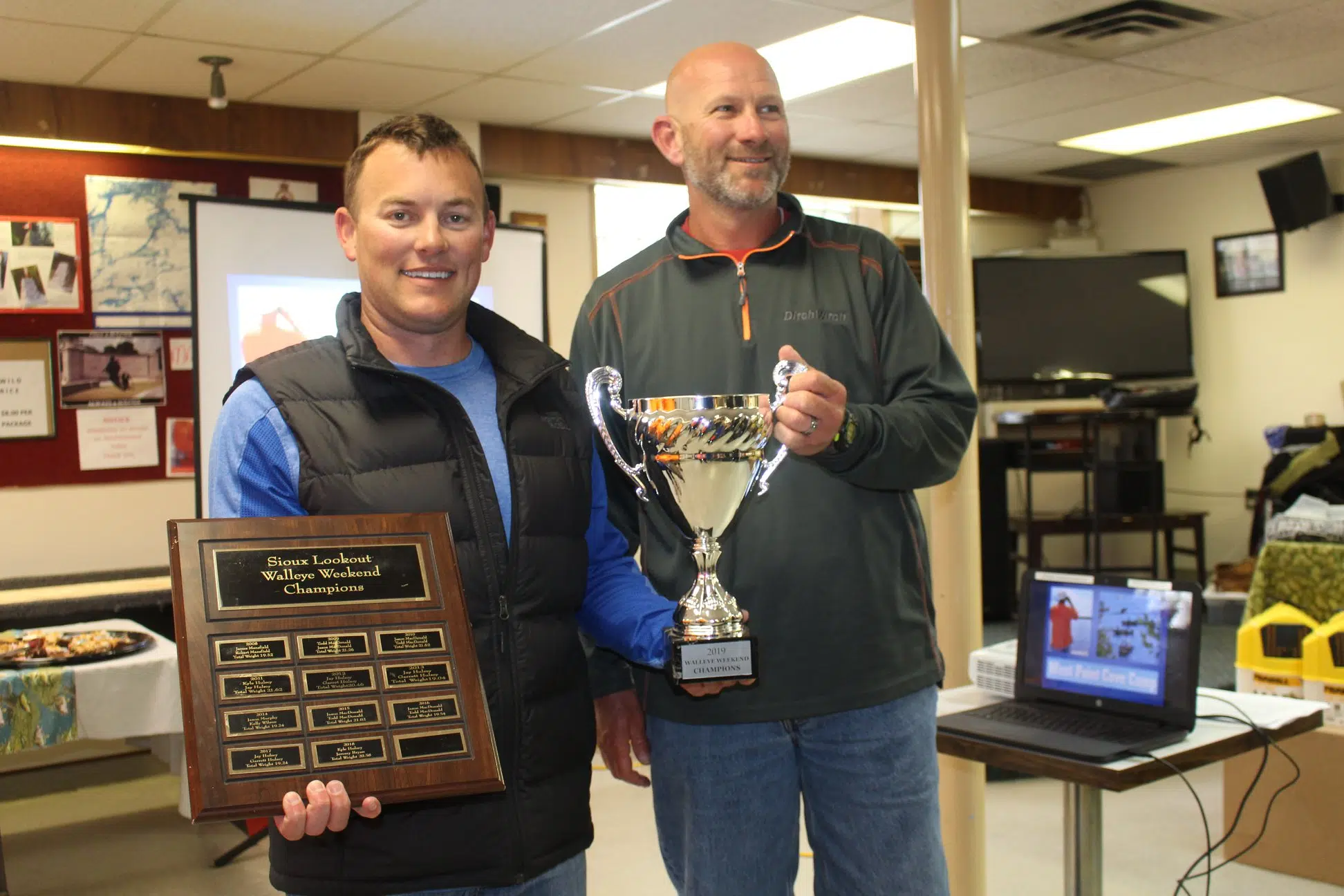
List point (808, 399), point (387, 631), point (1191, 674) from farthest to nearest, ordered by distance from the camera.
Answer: point (1191, 674) < point (808, 399) < point (387, 631)

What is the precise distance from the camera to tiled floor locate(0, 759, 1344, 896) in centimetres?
352

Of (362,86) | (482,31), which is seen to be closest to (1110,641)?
(482,31)

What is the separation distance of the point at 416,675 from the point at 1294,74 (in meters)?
5.73

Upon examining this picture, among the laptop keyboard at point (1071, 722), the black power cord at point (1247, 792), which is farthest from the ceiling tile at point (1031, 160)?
the laptop keyboard at point (1071, 722)

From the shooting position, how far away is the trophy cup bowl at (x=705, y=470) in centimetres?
144

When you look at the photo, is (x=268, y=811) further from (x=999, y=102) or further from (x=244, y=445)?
(x=999, y=102)

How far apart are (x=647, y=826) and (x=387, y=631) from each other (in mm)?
3018

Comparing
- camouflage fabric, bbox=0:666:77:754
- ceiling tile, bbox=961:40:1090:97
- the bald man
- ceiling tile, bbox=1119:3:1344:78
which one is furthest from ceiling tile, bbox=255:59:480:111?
the bald man

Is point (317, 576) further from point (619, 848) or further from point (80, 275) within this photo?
point (80, 275)

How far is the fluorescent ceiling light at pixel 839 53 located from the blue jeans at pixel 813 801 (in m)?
3.56

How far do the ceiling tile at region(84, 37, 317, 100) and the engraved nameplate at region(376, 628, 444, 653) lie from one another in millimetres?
3822

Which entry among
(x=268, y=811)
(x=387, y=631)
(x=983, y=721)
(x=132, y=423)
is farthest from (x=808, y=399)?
(x=132, y=423)

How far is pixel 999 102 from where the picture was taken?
602 centimetres

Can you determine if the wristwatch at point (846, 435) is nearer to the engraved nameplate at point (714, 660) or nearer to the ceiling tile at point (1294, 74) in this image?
the engraved nameplate at point (714, 660)
